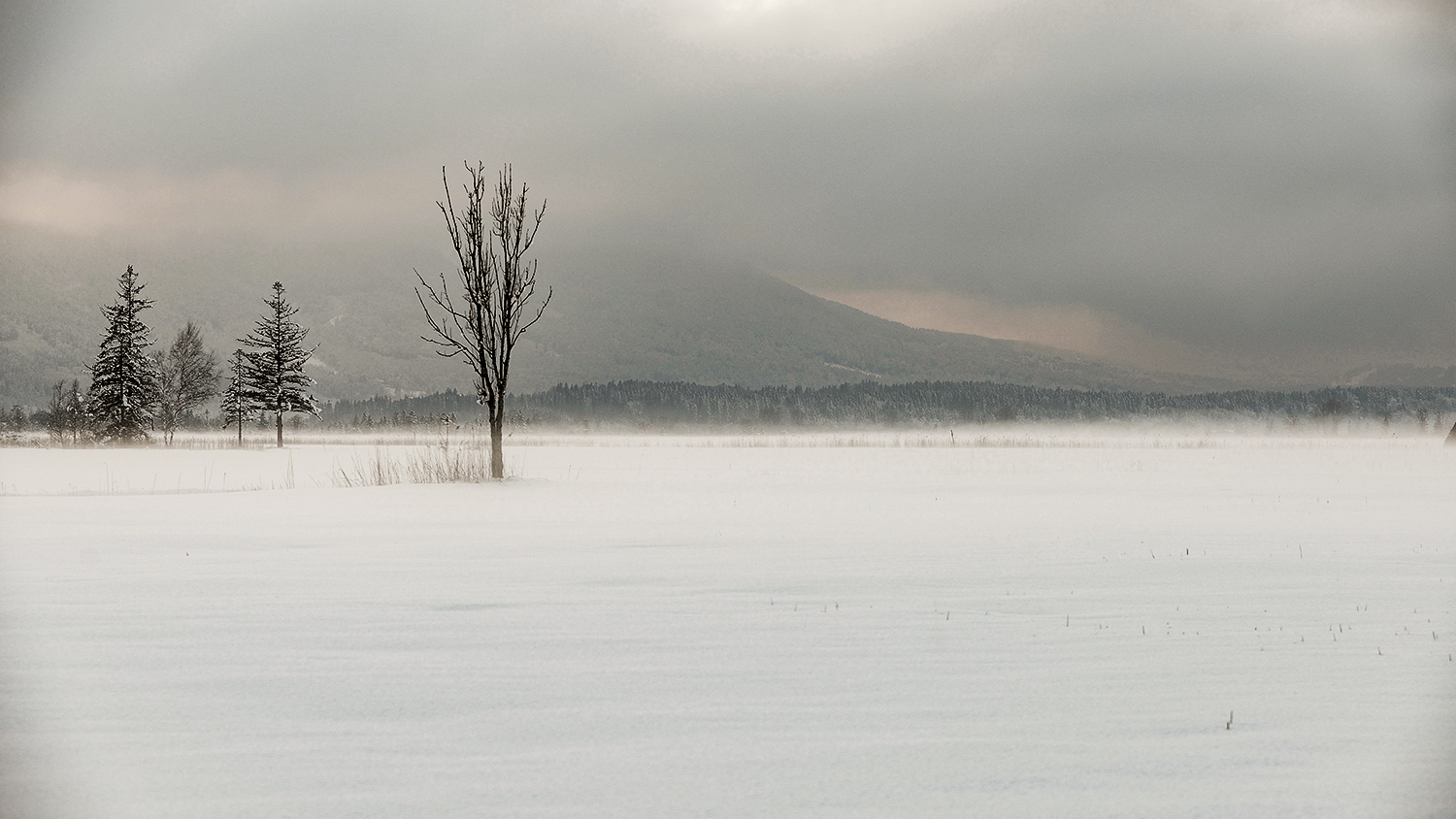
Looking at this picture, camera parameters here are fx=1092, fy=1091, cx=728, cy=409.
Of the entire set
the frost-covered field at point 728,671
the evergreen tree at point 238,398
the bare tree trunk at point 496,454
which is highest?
the evergreen tree at point 238,398

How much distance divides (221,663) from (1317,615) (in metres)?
Result: 6.29

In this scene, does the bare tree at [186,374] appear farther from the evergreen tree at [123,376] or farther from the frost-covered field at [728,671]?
the frost-covered field at [728,671]

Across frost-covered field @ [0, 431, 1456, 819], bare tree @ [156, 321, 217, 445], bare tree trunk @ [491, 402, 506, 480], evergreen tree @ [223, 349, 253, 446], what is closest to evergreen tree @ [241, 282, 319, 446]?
evergreen tree @ [223, 349, 253, 446]

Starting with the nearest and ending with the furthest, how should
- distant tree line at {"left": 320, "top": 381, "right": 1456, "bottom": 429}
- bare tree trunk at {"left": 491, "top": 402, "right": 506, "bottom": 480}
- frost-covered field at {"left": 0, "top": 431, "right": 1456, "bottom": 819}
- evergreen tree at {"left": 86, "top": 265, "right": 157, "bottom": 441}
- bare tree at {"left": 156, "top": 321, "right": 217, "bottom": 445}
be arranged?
frost-covered field at {"left": 0, "top": 431, "right": 1456, "bottom": 819} → bare tree trunk at {"left": 491, "top": 402, "right": 506, "bottom": 480} → evergreen tree at {"left": 86, "top": 265, "right": 157, "bottom": 441} → bare tree at {"left": 156, "top": 321, "right": 217, "bottom": 445} → distant tree line at {"left": 320, "top": 381, "right": 1456, "bottom": 429}

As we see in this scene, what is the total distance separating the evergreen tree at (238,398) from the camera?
5741 centimetres

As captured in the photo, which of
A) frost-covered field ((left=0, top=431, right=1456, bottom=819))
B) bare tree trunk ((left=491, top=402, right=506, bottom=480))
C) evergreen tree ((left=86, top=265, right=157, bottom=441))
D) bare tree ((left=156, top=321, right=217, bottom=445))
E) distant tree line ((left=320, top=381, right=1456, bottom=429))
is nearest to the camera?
frost-covered field ((left=0, top=431, right=1456, bottom=819))

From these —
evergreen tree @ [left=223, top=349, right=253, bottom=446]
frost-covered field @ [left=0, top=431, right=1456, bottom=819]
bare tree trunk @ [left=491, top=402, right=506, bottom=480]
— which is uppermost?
evergreen tree @ [left=223, top=349, right=253, bottom=446]

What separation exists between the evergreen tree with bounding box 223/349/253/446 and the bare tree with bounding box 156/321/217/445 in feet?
22.6

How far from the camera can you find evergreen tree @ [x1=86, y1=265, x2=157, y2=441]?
172ft

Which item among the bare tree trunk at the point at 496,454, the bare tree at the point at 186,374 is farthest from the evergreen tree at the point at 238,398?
the bare tree trunk at the point at 496,454

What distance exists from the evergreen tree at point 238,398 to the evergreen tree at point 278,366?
22cm

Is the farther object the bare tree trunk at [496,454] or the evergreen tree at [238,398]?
the evergreen tree at [238,398]

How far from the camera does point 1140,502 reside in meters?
16.3

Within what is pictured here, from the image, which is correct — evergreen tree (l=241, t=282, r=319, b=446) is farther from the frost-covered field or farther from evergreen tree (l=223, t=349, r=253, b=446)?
the frost-covered field
